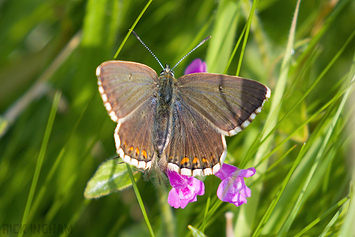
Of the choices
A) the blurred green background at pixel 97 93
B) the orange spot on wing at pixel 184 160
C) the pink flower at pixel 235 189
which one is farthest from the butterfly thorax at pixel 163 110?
the pink flower at pixel 235 189

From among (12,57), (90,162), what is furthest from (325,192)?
(12,57)

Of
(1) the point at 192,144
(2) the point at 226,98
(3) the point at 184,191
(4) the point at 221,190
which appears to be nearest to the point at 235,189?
(4) the point at 221,190

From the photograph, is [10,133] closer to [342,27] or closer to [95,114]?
[95,114]

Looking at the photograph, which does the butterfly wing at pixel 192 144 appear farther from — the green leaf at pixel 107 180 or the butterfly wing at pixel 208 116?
the green leaf at pixel 107 180

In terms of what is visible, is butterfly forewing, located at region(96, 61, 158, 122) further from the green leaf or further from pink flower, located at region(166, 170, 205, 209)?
pink flower, located at region(166, 170, 205, 209)

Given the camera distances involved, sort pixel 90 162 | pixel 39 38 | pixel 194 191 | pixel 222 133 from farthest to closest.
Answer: pixel 39 38 < pixel 90 162 < pixel 222 133 < pixel 194 191

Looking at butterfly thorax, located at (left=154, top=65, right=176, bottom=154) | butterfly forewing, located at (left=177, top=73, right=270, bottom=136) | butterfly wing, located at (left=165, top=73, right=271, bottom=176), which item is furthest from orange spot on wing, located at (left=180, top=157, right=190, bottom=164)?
butterfly forewing, located at (left=177, top=73, right=270, bottom=136)

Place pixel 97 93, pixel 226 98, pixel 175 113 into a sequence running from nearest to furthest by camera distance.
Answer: pixel 226 98 → pixel 175 113 → pixel 97 93

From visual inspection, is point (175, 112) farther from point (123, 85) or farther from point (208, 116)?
point (123, 85)
